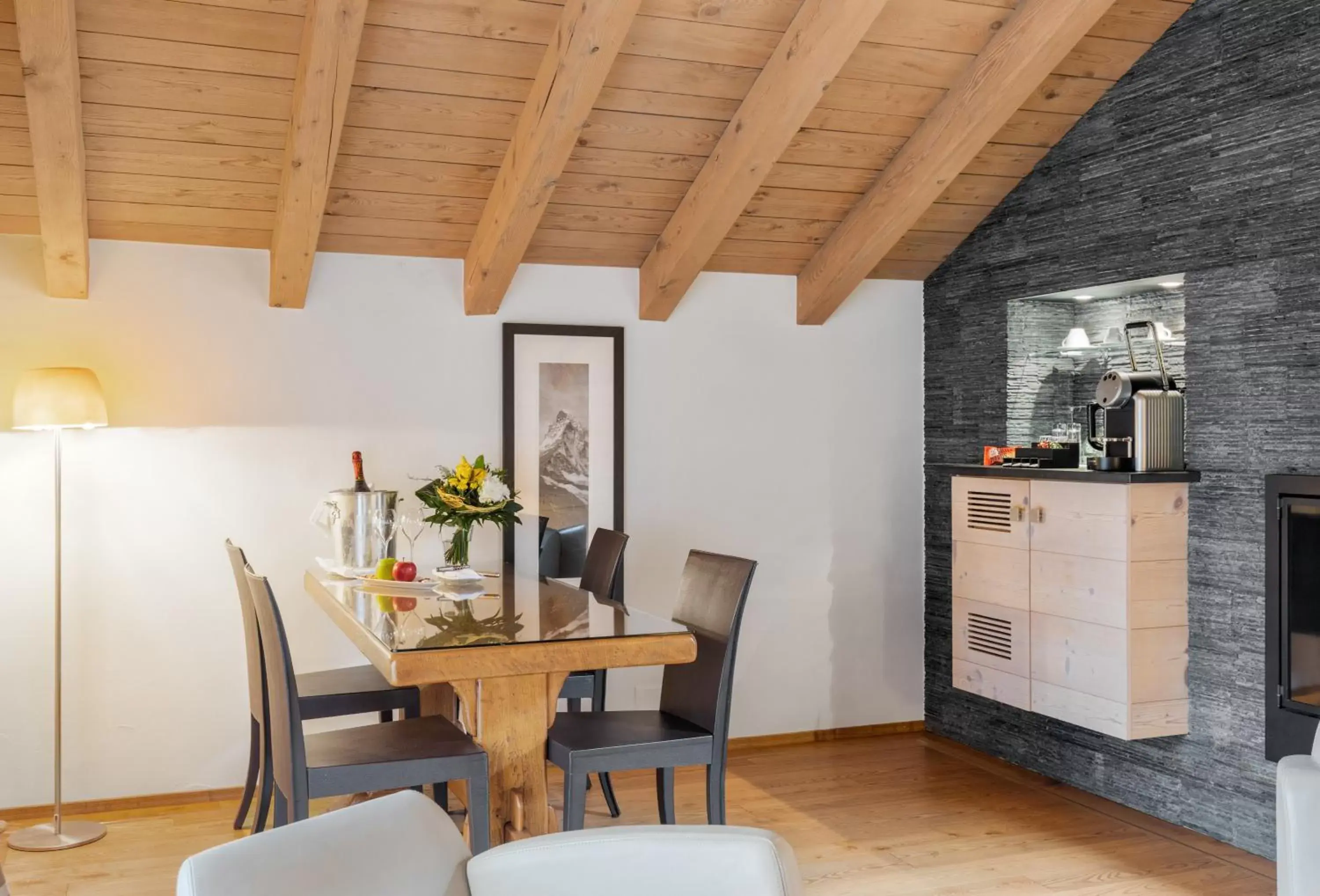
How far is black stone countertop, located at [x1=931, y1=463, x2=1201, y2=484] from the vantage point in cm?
374

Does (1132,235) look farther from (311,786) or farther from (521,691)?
(311,786)

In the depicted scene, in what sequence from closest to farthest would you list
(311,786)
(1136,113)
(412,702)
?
(311,786), (412,702), (1136,113)

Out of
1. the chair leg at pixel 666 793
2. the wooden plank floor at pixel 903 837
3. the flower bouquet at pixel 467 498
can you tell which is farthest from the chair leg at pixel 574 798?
the flower bouquet at pixel 467 498

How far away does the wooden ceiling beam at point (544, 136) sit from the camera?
3.20 meters

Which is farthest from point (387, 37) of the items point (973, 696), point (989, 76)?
point (973, 696)

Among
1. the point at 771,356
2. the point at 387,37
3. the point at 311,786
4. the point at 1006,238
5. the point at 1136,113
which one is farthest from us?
the point at 771,356

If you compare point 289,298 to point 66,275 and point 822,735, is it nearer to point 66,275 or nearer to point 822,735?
point 66,275

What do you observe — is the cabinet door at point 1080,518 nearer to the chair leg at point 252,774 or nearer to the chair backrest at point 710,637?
the chair backrest at point 710,637

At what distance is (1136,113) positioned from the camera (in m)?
4.06

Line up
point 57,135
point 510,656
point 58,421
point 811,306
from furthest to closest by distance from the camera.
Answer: point 811,306
point 58,421
point 57,135
point 510,656

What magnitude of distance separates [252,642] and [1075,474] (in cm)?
266

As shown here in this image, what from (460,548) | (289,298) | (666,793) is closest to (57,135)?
(289,298)

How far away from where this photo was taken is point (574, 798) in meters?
2.89

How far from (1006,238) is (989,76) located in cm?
110
